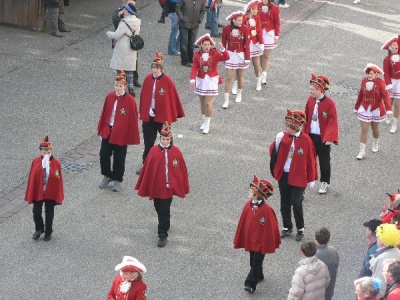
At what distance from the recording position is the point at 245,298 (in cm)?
1362

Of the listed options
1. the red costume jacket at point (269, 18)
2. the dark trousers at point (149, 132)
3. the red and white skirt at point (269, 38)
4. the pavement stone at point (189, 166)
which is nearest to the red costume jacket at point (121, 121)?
the dark trousers at point (149, 132)

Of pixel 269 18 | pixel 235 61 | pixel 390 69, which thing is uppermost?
pixel 390 69

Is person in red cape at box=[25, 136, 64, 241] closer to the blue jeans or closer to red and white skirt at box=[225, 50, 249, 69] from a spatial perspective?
red and white skirt at box=[225, 50, 249, 69]

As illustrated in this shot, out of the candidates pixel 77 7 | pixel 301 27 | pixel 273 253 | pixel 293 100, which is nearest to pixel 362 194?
pixel 273 253

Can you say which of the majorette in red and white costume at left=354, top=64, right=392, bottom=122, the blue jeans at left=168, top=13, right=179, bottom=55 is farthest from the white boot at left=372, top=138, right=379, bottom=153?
the blue jeans at left=168, top=13, right=179, bottom=55

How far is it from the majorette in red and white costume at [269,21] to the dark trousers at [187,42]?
1848 millimetres

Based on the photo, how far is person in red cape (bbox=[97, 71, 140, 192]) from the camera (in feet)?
53.8

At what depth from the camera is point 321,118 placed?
641 inches

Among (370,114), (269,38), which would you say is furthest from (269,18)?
(370,114)

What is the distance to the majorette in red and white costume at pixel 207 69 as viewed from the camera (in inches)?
730

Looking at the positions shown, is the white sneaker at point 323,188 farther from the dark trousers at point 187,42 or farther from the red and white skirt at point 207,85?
the dark trousers at point 187,42

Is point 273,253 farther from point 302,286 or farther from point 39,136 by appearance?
point 39,136

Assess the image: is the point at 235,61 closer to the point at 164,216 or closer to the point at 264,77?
the point at 264,77

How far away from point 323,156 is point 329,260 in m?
4.05
